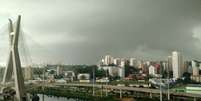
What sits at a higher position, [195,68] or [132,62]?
[132,62]

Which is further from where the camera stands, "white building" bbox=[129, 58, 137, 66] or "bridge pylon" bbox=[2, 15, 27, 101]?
"white building" bbox=[129, 58, 137, 66]

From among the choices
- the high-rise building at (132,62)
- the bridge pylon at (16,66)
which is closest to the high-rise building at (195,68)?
the high-rise building at (132,62)

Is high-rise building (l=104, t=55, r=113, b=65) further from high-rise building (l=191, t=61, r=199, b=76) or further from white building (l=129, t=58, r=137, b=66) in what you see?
high-rise building (l=191, t=61, r=199, b=76)

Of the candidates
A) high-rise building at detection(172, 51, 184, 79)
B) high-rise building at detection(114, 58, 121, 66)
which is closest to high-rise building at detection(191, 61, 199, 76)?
high-rise building at detection(172, 51, 184, 79)

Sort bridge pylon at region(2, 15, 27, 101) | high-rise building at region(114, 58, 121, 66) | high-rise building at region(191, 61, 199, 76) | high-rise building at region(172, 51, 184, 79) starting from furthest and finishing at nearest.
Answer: high-rise building at region(114, 58, 121, 66), high-rise building at region(191, 61, 199, 76), high-rise building at region(172, 51, 184, 79), bridge pylon at region(2, 15, 27, 101)

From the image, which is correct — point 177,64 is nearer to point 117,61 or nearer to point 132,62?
point 132,62

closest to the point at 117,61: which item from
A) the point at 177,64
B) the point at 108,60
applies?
the point at 108,60

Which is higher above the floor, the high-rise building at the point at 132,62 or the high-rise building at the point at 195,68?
the high-rise building at the point at 132,62

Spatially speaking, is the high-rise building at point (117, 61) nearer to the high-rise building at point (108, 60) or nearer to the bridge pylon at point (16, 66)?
the high-rise building at point (108, 60)

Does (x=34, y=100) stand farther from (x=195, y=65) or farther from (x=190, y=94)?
(x=195, y=65)

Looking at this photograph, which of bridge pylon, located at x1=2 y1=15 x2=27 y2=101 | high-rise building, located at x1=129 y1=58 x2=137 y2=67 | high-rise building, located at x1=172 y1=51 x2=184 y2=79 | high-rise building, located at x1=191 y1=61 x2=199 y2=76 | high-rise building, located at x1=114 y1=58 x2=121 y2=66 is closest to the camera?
bridge pylon, located at x1=2 y1=15 x2=27 y2=101

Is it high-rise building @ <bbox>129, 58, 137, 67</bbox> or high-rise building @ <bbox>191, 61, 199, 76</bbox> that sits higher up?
high-rise building @ <bbox>129, 58, 137, 67</bbox>
